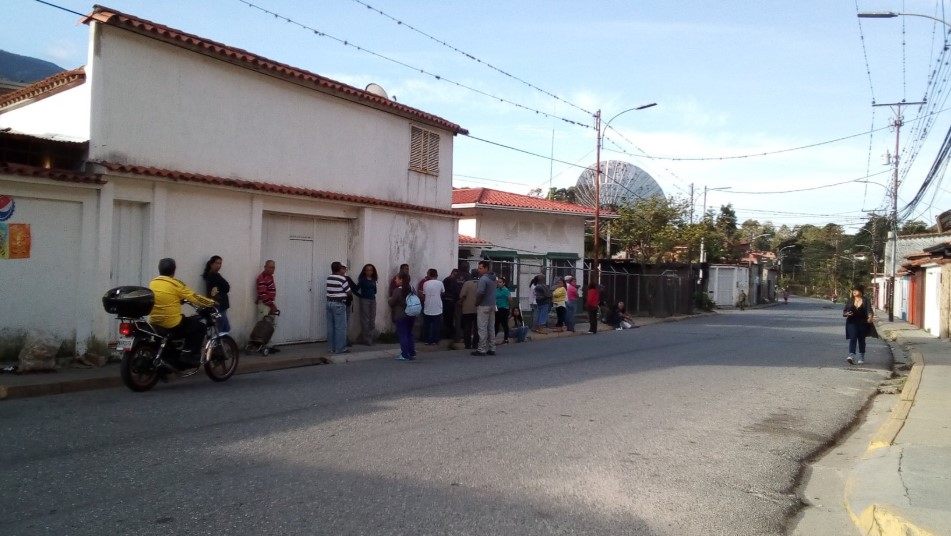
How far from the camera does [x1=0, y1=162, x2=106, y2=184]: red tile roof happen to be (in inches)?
A: 380

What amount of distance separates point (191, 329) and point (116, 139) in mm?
3748

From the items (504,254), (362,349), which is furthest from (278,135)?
(504,254)

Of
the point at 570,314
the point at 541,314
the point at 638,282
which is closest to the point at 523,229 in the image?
the point at 638,282

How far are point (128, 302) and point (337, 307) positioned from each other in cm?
494

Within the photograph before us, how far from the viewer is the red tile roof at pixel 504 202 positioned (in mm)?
28953

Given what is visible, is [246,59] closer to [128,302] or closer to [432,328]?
[128,302]

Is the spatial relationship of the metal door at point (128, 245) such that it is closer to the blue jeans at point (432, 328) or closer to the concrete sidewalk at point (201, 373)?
the concrete sidewalk at point (201, 373)

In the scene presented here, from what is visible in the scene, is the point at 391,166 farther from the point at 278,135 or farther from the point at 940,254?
the point at 940,254

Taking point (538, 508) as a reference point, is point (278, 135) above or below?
above

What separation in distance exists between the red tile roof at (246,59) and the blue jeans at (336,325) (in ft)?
15.0

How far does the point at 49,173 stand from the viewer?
33.0ft

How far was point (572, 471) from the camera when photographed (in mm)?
6195

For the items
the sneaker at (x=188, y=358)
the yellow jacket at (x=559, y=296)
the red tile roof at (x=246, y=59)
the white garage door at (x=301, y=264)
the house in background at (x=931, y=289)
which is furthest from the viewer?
the house in background at (x=931, y=289)

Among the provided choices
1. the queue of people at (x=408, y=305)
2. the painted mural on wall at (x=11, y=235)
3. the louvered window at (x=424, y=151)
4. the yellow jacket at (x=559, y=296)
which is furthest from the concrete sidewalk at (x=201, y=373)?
the yellow jacket at (x=559, y=296)
